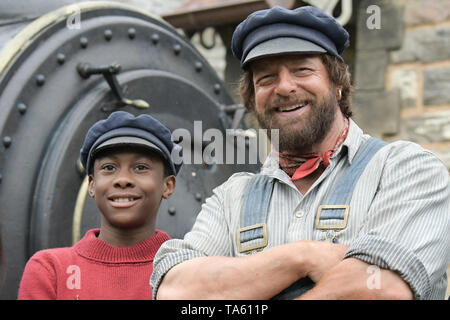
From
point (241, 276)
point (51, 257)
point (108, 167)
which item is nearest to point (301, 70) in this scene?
point (241, 276)

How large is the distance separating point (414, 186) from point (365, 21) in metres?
2.97

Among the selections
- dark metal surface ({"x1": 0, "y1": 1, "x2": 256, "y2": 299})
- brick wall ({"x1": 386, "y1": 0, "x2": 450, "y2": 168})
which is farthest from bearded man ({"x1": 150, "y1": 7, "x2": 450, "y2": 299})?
brick wall ({"x1": 386, "y1": 0, "x2": 450, "y2": 168})

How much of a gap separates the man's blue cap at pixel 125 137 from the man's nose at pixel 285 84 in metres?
0.55

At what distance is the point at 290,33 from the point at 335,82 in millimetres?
212

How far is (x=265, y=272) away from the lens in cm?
178

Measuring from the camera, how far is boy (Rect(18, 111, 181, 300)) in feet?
7.44

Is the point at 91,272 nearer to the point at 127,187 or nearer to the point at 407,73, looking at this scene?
the point at 127,187

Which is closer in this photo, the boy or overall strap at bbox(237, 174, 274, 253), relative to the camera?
overall strap at bbox(237, 174, 274, 253)

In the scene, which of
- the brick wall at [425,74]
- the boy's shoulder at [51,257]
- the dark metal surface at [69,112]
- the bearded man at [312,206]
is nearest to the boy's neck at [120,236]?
the boy's shoulder at [51,257]

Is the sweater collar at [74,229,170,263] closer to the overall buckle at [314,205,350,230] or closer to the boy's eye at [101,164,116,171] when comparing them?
the boy's eye at [101,164,116,171]

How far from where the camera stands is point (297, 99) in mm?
2037

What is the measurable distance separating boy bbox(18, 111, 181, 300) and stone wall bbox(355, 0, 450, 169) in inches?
92.9
